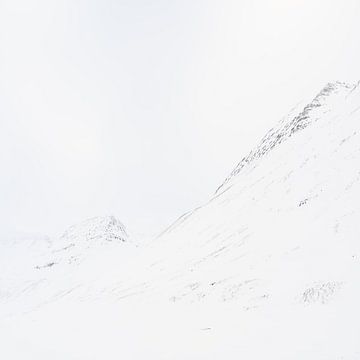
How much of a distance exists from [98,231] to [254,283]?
14406 cm

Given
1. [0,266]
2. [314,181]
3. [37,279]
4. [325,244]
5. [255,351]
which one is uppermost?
[0,266]

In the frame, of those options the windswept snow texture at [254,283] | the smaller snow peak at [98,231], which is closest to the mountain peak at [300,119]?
the windswept snow texture at [254,283]

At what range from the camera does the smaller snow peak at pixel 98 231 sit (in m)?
155

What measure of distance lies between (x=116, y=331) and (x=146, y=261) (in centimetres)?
2983

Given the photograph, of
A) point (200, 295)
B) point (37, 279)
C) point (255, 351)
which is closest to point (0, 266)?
point (37, 279)

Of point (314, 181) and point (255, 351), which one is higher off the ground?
point (314, 181)

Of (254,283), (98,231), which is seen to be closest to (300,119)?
(254,283)

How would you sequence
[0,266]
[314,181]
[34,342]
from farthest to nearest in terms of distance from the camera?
[0,266], [314,181], [34,342]

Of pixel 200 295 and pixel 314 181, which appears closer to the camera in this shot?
pixel 200 295

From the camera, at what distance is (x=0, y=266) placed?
16375cm

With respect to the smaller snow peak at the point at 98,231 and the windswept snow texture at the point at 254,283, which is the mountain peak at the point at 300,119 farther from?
the smaller snow peak at the point at 98,231

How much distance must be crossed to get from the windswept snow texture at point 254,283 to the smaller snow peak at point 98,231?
101259mm

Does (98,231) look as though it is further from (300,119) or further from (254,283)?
(254,283)

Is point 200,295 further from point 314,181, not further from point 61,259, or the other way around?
point 61,259
